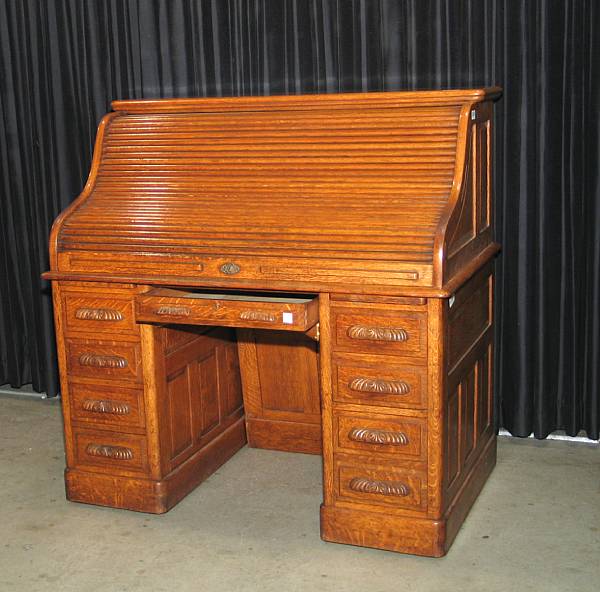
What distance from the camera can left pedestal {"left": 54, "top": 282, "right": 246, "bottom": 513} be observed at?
360cm

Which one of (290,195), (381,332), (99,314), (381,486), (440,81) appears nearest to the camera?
(381,332)

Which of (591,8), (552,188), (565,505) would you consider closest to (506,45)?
(591,8)

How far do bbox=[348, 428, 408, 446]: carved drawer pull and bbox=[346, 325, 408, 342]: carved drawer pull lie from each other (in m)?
0.33

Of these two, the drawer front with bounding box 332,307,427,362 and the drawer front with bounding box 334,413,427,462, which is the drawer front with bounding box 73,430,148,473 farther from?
the drawer front with bounding box 332,307,427,362

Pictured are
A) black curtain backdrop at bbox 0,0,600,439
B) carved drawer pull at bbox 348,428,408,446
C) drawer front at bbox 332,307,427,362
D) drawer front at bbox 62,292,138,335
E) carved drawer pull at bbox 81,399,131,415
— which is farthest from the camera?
black curtain backdrop at bbox 0,0,600,439

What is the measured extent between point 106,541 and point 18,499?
56 cm

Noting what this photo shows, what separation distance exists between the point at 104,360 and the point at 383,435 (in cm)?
107

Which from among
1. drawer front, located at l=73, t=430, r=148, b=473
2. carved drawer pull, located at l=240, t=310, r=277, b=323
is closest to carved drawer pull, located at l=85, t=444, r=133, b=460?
drawer front, located at l=73, t=430, r=148, b=473

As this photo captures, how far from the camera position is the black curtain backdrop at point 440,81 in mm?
3922

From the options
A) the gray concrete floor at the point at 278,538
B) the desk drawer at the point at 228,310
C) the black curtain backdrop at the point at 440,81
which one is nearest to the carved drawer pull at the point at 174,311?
the desk drawer at the point at 228,310

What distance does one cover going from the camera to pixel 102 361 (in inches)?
144

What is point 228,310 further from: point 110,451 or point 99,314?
point 110,451

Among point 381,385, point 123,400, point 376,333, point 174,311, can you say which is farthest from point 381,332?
point 123,400

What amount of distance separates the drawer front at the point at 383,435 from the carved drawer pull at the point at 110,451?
2.78ft
